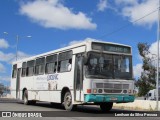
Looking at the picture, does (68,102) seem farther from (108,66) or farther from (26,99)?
(26,99)

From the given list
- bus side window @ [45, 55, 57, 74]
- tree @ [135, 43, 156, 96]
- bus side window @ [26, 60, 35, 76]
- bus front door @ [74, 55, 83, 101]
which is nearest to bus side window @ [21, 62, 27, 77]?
bus side window @ [26, 60, 35, 76]

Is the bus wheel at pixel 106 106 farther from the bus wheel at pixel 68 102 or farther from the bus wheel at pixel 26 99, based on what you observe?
the bus wheel at pixel 26 99

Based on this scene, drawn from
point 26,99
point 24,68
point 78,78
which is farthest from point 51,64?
point 24,68

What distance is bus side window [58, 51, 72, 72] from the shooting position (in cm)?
1920

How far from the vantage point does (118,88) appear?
58.4 ft

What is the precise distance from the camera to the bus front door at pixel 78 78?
58.3 ft

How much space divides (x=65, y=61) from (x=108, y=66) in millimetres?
2972

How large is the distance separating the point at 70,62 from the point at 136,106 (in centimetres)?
983

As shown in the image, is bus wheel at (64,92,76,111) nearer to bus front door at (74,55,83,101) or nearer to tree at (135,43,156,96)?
bus front door at (74,55,83,101)

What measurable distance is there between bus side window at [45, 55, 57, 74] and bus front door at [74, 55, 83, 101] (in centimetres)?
292

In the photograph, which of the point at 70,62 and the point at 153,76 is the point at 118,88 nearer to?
the point at 70,62

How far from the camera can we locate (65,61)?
19.8m

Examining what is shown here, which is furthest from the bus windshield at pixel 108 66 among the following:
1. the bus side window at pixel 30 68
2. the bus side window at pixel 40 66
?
the bus side window at pixel 30 68

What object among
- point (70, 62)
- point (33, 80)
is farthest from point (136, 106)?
point (70, 62)
